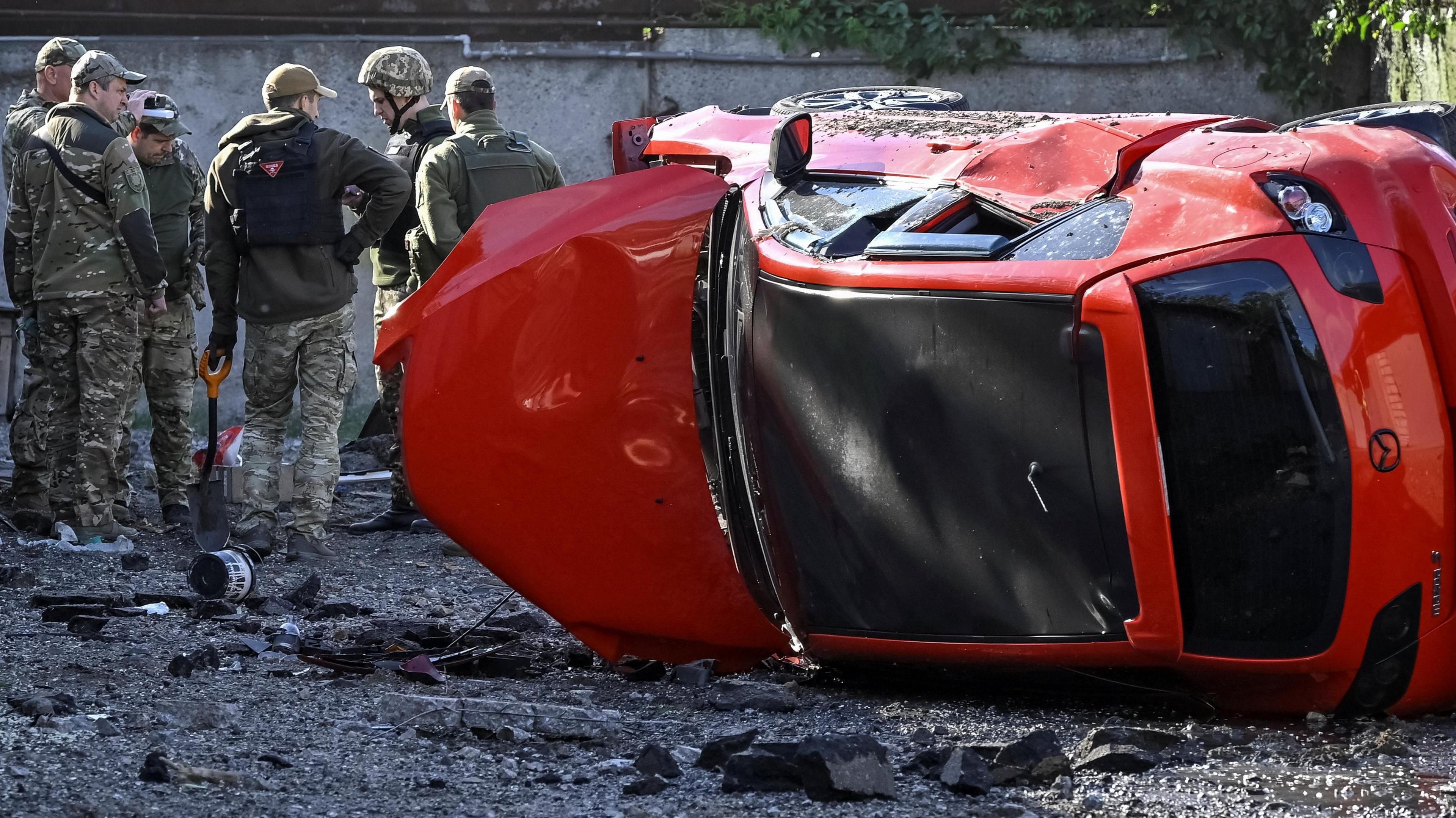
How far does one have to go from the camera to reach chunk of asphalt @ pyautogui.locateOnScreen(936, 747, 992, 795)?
2959mm

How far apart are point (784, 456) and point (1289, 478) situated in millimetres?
1134

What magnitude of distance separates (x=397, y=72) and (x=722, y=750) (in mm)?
4824

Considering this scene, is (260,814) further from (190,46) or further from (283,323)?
(190,46)

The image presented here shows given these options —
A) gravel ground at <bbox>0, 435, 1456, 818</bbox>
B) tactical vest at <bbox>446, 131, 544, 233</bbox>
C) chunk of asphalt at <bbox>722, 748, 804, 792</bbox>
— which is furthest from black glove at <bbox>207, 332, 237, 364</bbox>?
chunk of asphalt at <bbox>722, 748, 804, 792</bbox>

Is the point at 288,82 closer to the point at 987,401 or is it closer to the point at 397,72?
the point at 397,72

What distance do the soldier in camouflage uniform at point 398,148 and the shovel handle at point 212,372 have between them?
764 millimetres

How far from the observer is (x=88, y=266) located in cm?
648

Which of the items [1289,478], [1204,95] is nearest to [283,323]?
[1289,478]

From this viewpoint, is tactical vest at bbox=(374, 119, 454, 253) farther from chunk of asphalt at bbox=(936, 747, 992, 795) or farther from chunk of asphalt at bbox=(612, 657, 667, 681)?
chunk of asphalt at bbox=(936, 747, 992, 795)

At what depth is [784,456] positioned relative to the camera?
3.61 meters

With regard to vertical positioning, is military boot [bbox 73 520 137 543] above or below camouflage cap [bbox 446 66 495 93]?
below

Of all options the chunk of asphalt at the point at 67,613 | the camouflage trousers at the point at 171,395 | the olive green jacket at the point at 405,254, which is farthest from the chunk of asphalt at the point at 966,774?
the camouflage trousers at the point at 171,395

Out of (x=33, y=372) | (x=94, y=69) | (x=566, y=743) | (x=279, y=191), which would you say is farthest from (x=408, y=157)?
(x=566, y=743)

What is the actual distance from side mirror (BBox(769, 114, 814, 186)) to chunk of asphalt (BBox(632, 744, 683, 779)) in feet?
5.10
